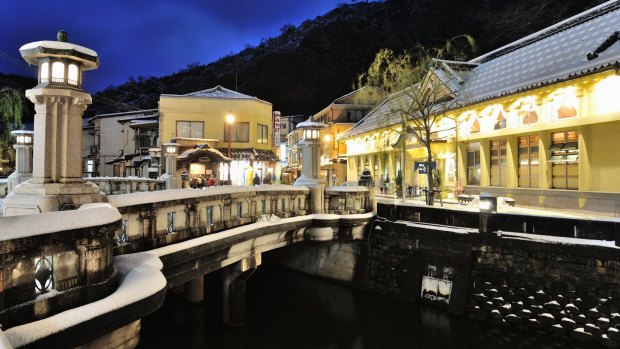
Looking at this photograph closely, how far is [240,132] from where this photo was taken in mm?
37469

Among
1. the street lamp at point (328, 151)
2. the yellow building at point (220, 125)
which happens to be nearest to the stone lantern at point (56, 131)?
the yellow building at point (220, 125)

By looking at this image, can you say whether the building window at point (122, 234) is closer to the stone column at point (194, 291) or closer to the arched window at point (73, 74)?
the arched window at point (73, 74)

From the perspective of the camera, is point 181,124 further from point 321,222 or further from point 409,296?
point 409,296

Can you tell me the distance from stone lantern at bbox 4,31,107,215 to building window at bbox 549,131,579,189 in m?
18.2

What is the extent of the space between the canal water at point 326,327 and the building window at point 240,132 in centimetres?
2189

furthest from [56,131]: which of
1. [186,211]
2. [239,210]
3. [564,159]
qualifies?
[564,159]

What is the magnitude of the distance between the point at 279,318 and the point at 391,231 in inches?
219

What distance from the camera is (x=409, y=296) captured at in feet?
50.6

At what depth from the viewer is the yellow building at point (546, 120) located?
1596 centimetres

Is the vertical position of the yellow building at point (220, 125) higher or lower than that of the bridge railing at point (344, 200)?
higher

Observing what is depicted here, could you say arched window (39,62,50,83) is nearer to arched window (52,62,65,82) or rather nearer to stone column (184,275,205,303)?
arched window (52,62,65,82)

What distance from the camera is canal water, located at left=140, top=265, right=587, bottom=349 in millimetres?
12461

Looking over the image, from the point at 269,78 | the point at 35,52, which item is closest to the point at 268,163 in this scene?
the point at 35,52

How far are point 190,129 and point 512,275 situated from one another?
3038 cm
